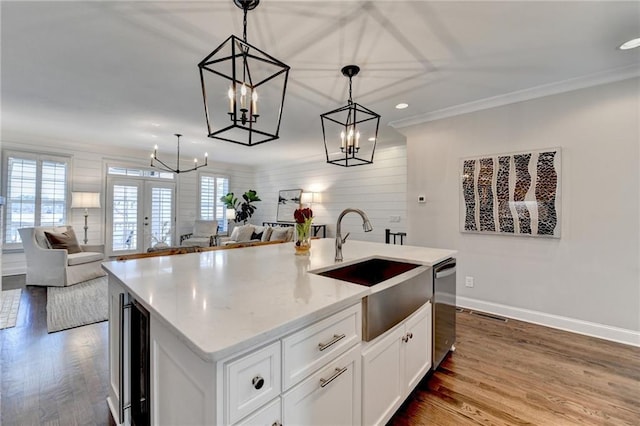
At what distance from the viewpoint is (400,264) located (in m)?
2.33

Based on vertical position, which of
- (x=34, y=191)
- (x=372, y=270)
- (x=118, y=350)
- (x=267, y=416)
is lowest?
(x=118, y=350)

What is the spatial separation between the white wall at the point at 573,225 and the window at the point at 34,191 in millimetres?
7100

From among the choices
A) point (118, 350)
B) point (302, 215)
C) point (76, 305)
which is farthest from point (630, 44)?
point (76, 305)

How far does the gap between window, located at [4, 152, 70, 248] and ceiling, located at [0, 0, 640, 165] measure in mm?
1878

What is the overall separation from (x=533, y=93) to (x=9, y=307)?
6738 millimetres

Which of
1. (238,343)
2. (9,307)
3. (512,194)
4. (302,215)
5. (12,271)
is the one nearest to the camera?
(238,343)

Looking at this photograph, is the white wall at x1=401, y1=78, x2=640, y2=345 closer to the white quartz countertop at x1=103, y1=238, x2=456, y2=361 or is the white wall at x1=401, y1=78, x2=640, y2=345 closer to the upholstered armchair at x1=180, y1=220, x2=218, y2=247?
the white quartz countertop at x1=103, y1=238, x2=456, y2=361

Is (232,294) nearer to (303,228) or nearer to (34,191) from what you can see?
(303,228)

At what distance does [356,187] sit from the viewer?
241 inches

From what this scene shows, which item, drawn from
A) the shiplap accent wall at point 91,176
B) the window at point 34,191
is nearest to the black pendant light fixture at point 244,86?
the shiplap accent wall at point 91,176

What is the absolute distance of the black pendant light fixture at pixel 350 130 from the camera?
2541 mm

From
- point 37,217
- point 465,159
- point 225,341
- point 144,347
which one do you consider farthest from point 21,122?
point 465,159

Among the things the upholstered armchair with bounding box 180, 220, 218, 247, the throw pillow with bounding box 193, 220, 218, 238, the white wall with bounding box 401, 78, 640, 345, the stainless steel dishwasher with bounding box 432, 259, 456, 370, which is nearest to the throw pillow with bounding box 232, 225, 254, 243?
the upholstered armchair with bounding box 180, 220, 218, 247

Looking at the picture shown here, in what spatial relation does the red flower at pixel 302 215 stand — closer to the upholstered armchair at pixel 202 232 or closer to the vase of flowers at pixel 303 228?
the vase of flowers at pixel 303 228
